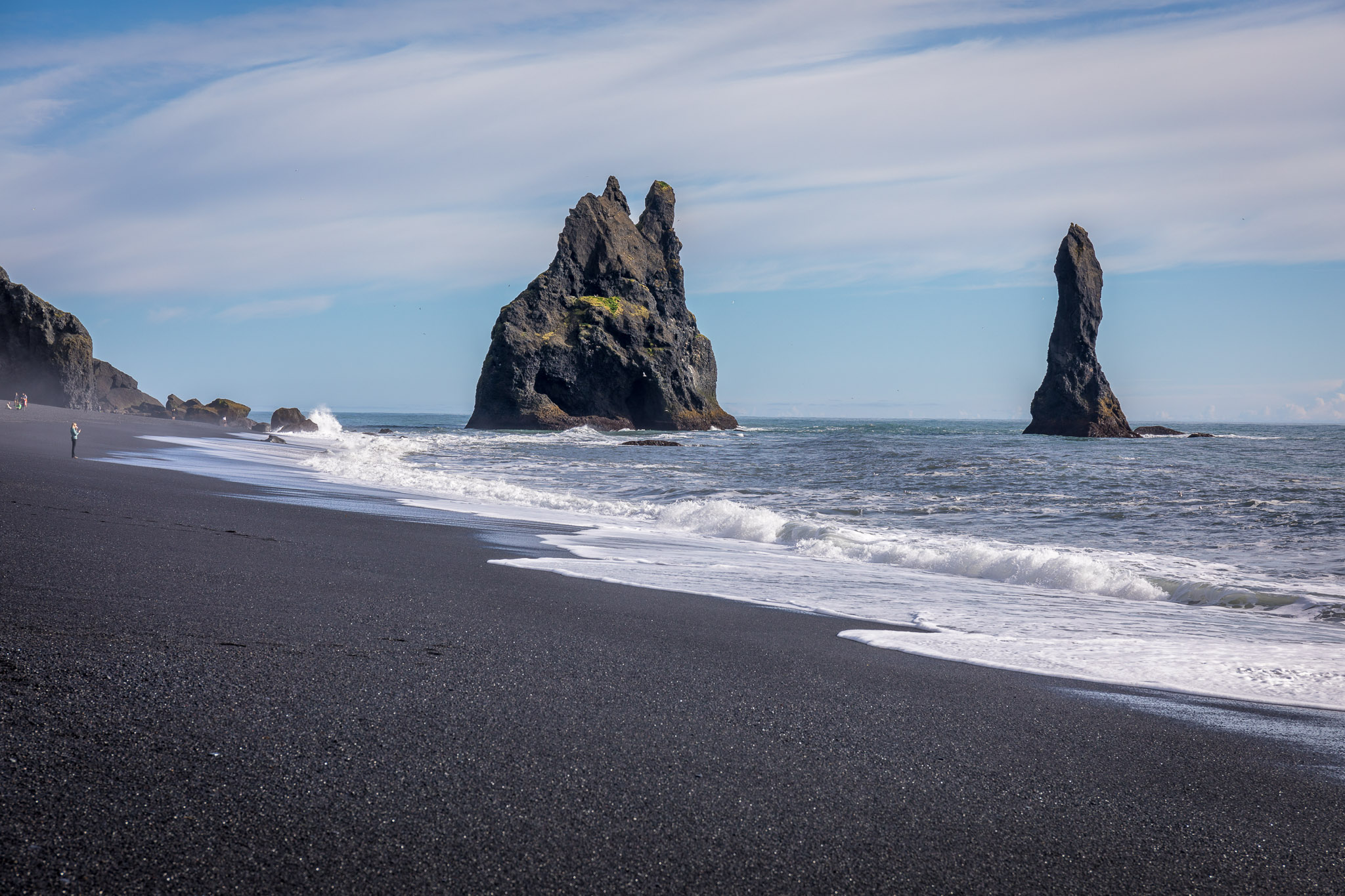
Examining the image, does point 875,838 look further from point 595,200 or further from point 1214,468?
point 595,200

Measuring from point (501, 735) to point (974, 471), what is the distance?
23.1 m

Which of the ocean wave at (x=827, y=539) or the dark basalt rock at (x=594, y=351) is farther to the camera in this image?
the dark basalt rock at (x=594, y=351)

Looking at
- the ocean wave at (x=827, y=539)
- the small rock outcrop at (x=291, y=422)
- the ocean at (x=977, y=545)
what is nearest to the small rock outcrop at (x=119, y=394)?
the small rock outcrop at (x=291, y=422)

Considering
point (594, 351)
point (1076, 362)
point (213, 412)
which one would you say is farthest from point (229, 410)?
point (1076, 362)

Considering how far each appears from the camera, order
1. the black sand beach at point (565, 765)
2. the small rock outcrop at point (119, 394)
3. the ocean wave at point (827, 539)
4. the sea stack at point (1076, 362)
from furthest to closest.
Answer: the small rock outcrop at point (119, 394)
the sea stack at point (1076, 362)
the ocean wave at point (827, 539)
the black sand beach at point (565, 765)

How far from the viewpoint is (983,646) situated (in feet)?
18.5

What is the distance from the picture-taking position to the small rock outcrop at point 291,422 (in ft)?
181

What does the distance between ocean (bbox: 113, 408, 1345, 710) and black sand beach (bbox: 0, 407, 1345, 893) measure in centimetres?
125

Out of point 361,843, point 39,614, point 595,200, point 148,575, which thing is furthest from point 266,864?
point 595,200

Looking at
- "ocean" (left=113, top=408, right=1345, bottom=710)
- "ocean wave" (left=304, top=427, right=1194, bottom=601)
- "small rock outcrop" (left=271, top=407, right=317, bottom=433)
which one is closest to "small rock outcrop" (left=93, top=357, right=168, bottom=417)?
"small rock outcrop" (left=271, top=407, right=317, bottom=433)

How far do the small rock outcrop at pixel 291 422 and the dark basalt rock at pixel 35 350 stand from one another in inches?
1053

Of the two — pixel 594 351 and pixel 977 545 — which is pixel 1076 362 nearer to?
pixel 594 351

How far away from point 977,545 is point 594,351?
246 feet

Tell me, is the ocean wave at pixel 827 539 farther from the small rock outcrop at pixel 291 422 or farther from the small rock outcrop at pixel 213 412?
the small rock outcrop at pixel 213 412
